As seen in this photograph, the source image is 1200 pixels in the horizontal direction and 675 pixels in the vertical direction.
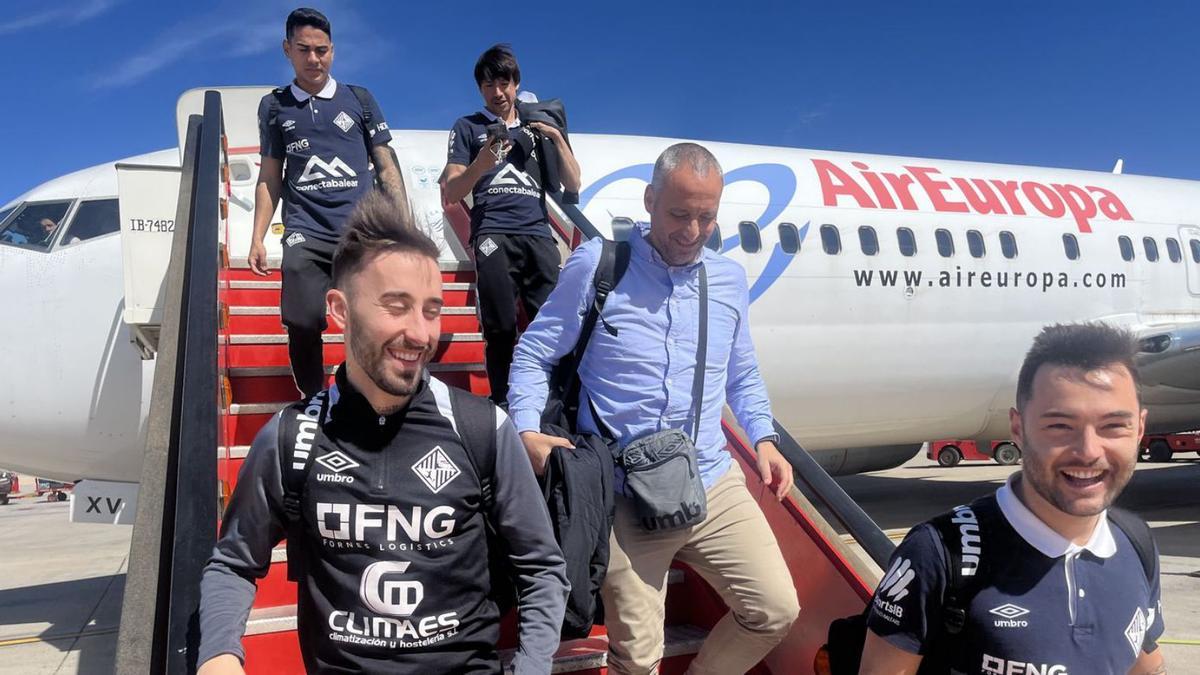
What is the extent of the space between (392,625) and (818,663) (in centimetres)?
137

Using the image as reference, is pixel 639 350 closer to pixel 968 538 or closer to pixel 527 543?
pixel 527 543

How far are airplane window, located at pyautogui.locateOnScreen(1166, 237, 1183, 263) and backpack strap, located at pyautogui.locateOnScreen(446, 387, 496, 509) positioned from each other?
10.3m

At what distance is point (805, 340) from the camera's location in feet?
24.3

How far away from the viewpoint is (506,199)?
152 inches

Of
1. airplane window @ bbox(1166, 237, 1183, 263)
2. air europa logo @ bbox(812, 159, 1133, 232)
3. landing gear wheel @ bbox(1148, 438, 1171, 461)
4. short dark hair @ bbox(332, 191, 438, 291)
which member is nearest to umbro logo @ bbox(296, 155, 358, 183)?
short dark hair @ bbox(332, 191, 438, 291)

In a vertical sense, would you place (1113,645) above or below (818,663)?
above

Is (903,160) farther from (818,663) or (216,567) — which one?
(216,567)

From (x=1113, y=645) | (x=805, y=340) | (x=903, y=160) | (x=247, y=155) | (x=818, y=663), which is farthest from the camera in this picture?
(x=903, y=160)

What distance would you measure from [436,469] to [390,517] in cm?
11

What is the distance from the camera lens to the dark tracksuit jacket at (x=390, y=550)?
5.14 feet

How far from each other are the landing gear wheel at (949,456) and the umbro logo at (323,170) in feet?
67.1

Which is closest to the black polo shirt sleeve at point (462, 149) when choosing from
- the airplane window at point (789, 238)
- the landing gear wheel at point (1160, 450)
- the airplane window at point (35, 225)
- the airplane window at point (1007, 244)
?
the airplane window at point (35, 225)

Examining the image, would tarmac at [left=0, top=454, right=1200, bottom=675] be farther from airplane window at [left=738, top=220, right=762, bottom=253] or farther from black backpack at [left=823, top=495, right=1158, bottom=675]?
black backpack at [left=823, top=495, right=1158, bottom=675]

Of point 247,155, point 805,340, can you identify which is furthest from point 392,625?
point 805,340
